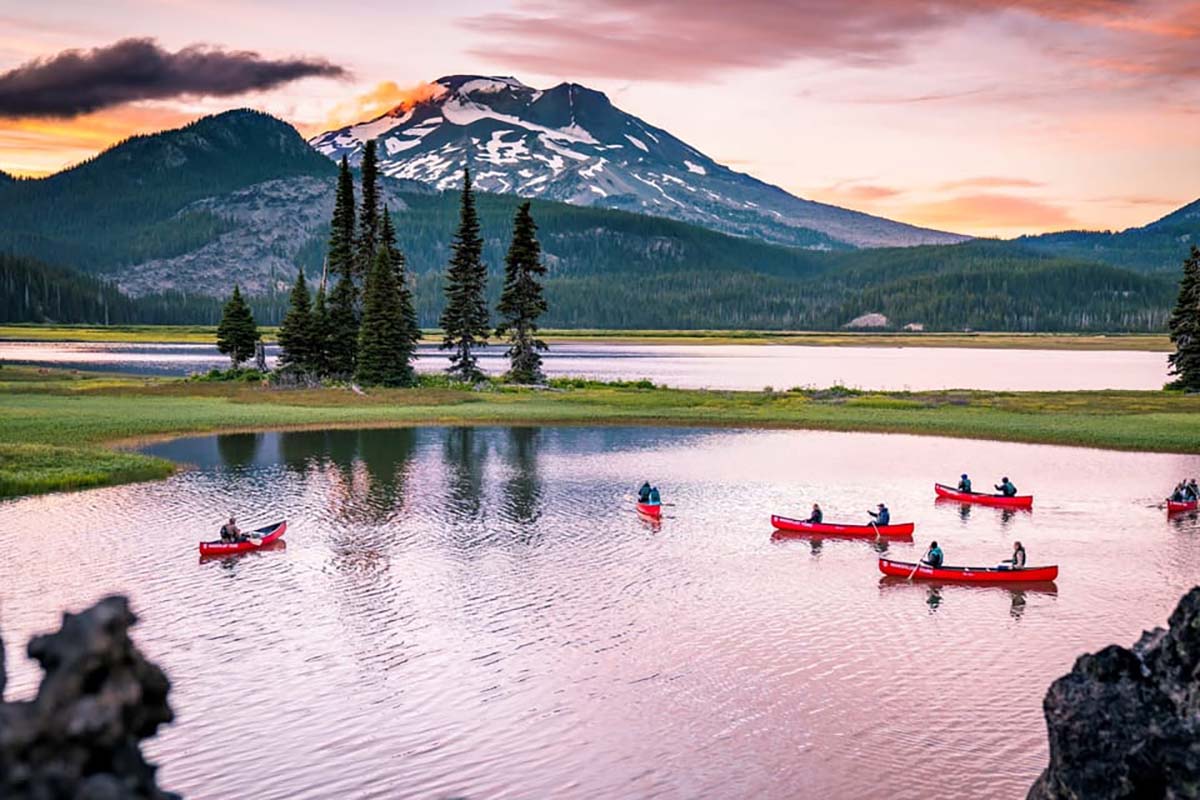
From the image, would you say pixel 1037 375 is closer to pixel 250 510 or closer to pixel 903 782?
pixel 250 510

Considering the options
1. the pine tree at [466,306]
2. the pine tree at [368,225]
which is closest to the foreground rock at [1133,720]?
the pine tree at [466,306]

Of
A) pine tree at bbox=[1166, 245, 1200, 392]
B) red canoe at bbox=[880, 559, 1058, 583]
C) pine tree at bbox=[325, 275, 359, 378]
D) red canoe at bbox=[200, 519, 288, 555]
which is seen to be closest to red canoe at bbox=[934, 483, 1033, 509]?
red canoe at bbox=[880, 559, 1058, 583]

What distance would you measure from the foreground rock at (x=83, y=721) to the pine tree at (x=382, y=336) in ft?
303

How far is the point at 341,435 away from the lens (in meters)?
74.2

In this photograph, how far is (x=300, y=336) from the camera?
100 m

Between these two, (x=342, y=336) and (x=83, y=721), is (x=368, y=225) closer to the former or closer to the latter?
(x=342, y=336)

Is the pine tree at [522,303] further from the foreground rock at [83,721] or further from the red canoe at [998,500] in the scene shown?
the foreground rock at [83,721]

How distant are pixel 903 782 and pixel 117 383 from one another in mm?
93231

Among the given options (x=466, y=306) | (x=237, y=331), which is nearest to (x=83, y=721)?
(x=466, y=306)

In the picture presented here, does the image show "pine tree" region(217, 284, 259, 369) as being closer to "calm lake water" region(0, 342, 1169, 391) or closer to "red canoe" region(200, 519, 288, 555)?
"calm lake water" region(0, 342, 1169, 391)

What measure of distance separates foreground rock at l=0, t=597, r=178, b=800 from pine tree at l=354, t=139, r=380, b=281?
10562 cm

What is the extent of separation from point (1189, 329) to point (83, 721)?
117 meters

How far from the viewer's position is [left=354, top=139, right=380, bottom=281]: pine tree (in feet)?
370

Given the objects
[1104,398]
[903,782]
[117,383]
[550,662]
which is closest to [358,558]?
[550,662]
